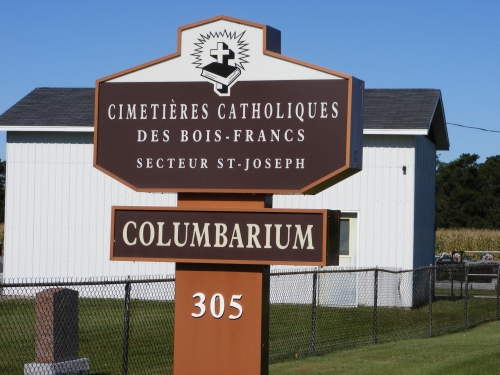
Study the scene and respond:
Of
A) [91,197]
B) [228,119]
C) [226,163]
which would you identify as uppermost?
[228,119]

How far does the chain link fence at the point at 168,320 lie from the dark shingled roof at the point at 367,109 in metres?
3.93

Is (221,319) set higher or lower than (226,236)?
lower

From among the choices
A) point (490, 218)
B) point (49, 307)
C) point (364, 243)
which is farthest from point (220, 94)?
point (490, 218)

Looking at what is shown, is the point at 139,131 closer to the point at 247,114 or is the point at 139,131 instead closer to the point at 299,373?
the point at 247,114

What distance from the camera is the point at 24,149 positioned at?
22094 millimetres

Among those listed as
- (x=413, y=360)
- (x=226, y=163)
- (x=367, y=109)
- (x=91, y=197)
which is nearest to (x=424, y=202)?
(x=367, y=109)

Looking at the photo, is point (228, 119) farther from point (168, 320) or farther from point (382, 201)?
point (382, 201)

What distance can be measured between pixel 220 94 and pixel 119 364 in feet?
19.8

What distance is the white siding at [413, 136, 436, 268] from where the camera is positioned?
2145 cm

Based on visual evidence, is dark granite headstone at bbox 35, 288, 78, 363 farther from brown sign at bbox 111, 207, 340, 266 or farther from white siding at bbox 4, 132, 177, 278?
white siding at bbox 4, 132, 177, 278

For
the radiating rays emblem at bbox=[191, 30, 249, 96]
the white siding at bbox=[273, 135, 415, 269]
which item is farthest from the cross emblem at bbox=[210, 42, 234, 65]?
the white siding at bbox=[273, 135, 415, 269]

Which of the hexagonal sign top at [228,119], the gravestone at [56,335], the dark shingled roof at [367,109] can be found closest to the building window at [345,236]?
the dark shingled roof at [367,109]

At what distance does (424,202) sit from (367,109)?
10.5 feet

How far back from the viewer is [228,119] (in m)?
6.93
